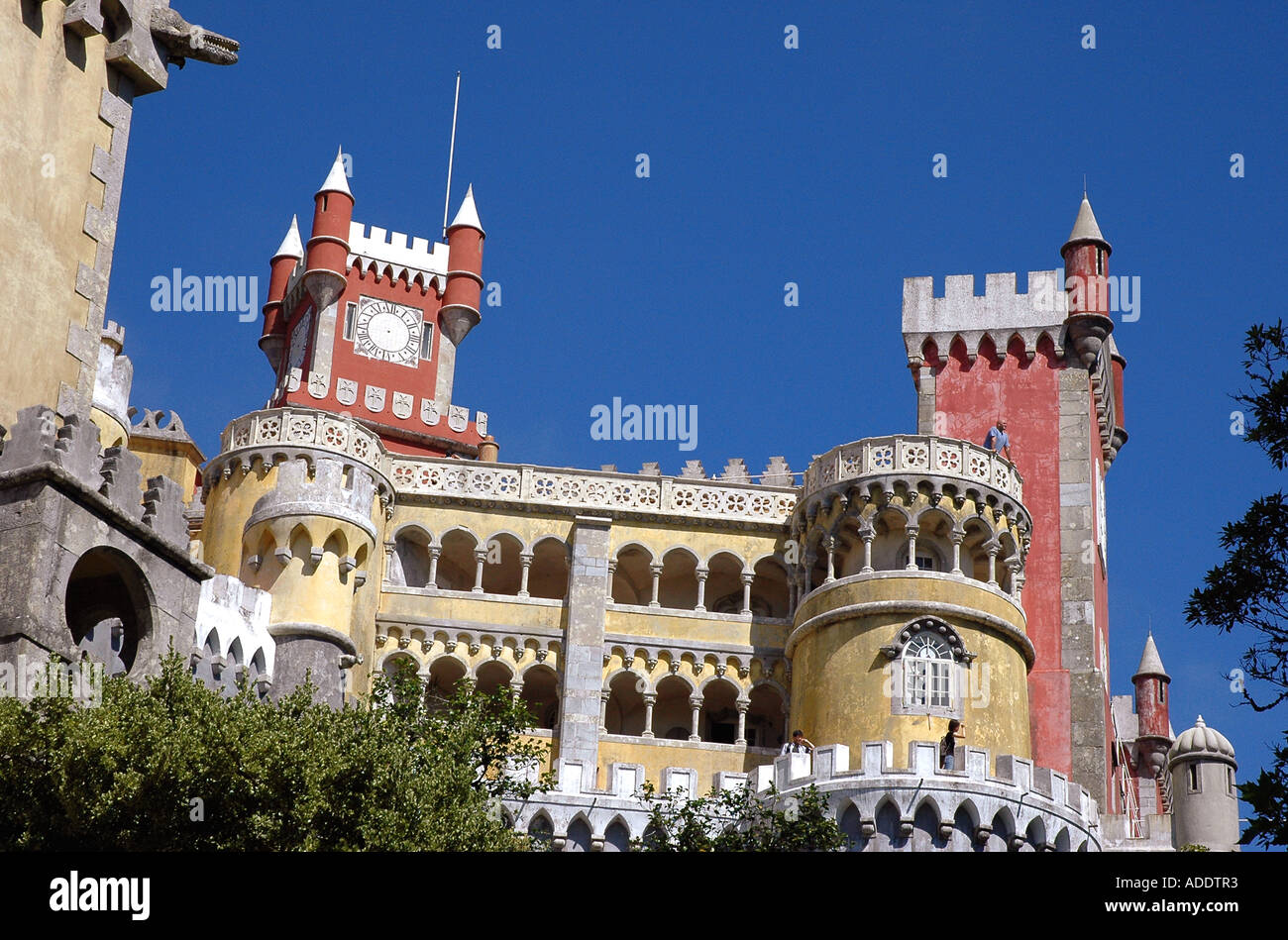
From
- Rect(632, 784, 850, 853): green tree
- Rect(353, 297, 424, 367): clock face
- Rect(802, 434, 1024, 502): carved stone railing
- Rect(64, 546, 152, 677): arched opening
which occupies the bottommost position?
Rect(632, 784, 850, 853): green tree

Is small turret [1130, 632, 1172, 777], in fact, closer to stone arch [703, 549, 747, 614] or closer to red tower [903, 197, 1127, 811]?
red tower [903, 197, 1127, 811]

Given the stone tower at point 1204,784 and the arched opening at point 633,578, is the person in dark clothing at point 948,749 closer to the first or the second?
the arched opening at point 633,578

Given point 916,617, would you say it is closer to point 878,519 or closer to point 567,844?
point 878,519

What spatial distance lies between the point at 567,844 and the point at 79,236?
64.3 ft

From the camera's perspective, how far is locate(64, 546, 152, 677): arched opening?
2541 cm

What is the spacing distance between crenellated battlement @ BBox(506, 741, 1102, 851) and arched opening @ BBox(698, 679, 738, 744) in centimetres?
847

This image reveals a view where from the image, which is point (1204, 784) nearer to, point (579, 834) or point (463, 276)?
point (579, 834)

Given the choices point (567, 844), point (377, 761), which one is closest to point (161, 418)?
point (567, 844)

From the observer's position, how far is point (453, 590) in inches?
2148

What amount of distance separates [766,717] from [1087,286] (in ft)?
48.4

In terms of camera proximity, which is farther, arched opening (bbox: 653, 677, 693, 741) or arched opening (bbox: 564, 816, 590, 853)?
arched opening (bbox: 653, 677, 693, 741)

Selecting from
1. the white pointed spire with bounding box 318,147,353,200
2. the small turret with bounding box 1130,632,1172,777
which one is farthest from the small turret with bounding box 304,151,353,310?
the small turret with bounding box 1130,632,1172,777

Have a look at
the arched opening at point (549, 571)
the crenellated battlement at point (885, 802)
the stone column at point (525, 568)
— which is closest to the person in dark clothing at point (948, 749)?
the crenellated battlement at point (885, 802)

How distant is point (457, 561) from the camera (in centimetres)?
5616
